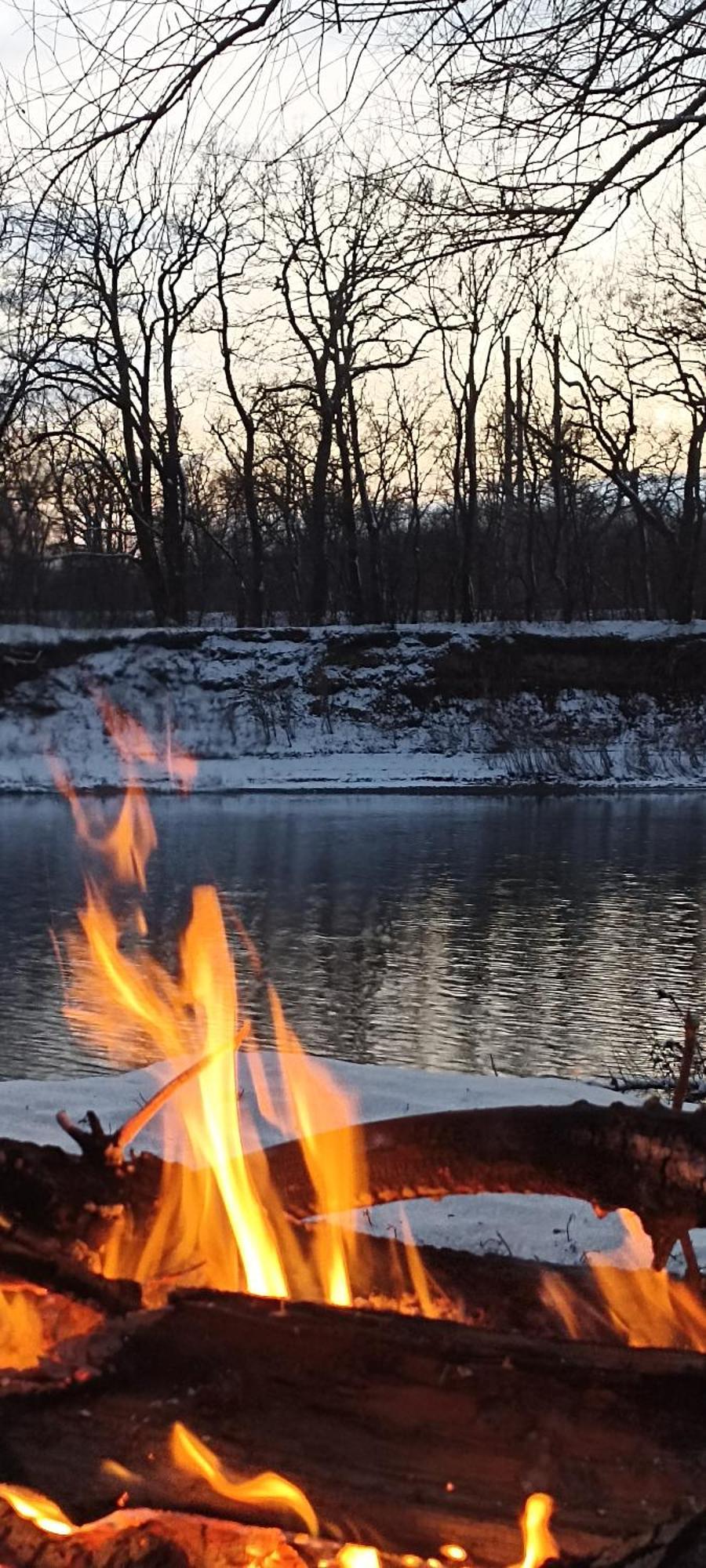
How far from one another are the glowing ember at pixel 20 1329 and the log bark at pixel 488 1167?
0.12 m

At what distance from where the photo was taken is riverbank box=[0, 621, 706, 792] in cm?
2462

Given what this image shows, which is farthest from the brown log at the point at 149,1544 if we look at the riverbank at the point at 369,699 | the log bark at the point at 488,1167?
the riverbank at the point at 369,699

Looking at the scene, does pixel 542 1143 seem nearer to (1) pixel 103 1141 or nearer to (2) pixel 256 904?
(1) pixel 103 1141

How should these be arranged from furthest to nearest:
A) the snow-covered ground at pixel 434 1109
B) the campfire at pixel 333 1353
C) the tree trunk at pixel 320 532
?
the tree trunk at pixel 320 532 < the snow-covered ground at pixel 434 1109 < the campfire at pixel 333 1353

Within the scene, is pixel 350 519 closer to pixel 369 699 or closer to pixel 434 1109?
pixel 369 699

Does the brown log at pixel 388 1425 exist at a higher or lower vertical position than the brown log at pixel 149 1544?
higher

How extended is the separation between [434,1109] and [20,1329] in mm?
2731

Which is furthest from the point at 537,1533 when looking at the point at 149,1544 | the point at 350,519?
the point at 350,519

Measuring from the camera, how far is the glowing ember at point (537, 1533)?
2.02m

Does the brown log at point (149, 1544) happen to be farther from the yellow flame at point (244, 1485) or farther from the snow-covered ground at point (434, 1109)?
the snow-covered ground at point (434, 1109)

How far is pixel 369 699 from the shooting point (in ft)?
90.2

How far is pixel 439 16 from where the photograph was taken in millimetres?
3650

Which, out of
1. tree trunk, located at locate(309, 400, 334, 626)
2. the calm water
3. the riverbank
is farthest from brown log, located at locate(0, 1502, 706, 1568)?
tree trunk, located at locate(309, 400, 334, 626)

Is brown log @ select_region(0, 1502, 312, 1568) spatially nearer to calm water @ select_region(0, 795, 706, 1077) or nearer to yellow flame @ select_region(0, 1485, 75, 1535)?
yellow flame @ select_region(0, 1485, 75, 1535)
